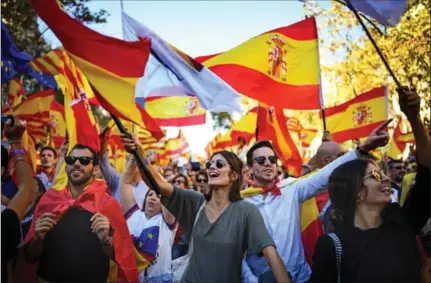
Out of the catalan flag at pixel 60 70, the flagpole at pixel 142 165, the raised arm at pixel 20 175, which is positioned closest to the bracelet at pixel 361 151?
the flagpole at pixel 142 165

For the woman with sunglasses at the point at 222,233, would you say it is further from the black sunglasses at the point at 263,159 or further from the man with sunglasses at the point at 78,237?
the black sunglasses at the point at 263,159

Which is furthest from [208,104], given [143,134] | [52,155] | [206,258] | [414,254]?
[143,134]

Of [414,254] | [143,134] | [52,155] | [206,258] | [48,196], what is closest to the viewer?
[414,254]

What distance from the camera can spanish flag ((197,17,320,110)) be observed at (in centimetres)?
701

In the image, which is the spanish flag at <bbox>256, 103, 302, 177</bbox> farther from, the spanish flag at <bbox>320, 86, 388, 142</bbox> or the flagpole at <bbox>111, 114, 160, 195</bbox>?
the flagpole at <bbox>111, 114, 160, 195</bbox>

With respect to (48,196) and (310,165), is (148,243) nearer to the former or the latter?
(48,196)

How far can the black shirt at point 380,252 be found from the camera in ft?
10.6

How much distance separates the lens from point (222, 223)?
399 cm

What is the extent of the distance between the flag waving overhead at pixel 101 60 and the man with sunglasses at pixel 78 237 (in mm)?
666

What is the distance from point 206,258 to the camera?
3.90 metres

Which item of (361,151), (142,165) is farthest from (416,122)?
(142,165)

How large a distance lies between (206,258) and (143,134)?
969 cm

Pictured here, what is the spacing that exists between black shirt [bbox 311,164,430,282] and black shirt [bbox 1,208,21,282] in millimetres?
1663

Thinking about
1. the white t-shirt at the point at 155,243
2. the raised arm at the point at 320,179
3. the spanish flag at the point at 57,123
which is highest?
the spanish flag at the point at 57,123
